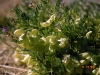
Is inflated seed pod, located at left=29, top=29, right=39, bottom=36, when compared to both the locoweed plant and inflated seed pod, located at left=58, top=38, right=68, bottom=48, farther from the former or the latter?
inflated seed pod, located at left=58, top=38, right=68, bottom=48

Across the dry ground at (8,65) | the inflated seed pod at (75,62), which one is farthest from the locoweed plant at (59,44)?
the dry ground at (8,65)

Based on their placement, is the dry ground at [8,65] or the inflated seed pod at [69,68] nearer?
the inflated seed pod at [69,68]

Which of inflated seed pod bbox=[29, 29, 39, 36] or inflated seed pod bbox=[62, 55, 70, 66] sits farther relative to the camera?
inflated seed pod bbox=[29, 29, 39, 36]

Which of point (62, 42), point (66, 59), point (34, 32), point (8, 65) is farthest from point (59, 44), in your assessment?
point (8, 65)

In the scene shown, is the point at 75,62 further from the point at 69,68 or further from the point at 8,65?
the point at 8,65

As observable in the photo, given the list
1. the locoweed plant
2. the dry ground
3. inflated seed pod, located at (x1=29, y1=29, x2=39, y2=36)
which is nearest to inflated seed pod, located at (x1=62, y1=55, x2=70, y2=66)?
the locoweed plant

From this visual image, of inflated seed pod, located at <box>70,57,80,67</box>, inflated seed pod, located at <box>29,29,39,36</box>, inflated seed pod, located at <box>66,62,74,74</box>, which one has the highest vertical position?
inflated seed pod, located at <box>29,29,39,36</box>

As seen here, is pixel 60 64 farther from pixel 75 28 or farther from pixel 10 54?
pixel 10 54

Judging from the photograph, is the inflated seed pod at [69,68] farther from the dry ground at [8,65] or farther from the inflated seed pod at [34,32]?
the dry ground at [8,65]

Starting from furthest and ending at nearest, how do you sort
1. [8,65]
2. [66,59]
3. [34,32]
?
[8,65]
[34,32]
[66,59]

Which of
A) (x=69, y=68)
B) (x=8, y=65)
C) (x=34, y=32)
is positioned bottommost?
(x=69, y=68)

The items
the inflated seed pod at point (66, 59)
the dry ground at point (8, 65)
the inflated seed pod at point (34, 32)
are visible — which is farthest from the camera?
the dry ground at point (8, 65)

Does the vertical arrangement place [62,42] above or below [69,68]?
above
